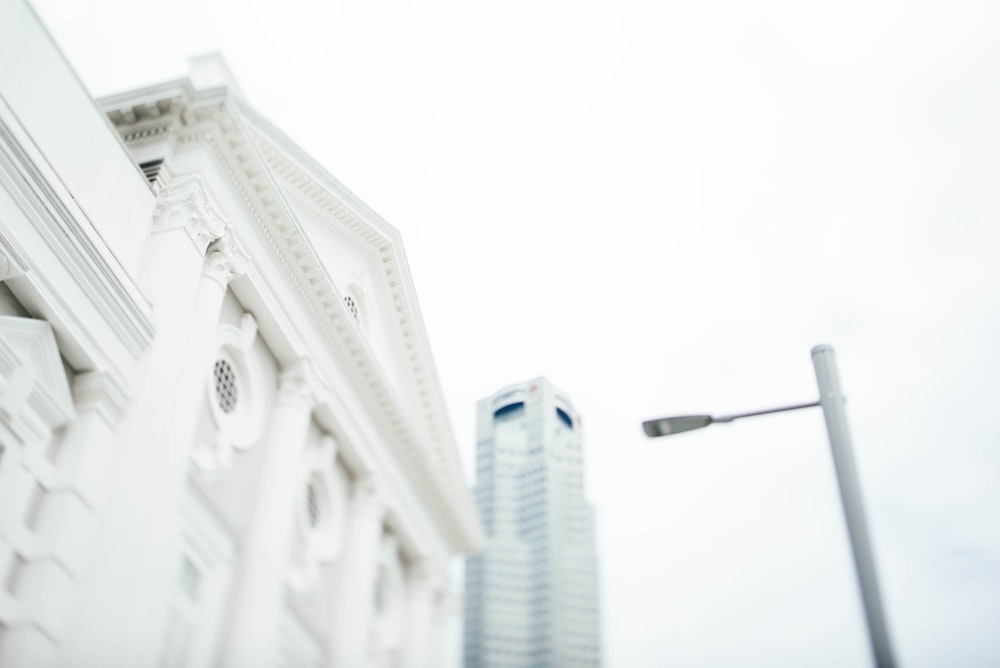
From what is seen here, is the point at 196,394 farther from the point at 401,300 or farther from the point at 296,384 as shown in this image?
the point at 401,300

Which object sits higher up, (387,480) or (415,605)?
(387,480)

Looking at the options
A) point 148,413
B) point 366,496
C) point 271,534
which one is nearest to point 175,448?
point 148,413

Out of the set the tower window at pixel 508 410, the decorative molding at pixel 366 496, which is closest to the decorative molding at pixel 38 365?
the tower window at pixel 508 410

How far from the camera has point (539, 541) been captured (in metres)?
18.4

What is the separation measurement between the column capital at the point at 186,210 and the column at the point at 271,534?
4.32 m

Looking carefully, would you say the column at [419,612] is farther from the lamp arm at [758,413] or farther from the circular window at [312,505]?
the lamp arm at [758,413]

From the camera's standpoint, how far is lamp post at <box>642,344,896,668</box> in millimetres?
6617

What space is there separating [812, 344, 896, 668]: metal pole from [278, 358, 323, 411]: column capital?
13.2m

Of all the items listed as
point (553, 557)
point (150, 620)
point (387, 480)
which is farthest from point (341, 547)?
point (150, 620)

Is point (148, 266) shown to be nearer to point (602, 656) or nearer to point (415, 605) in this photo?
point (602, 656)

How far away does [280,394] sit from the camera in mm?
19469

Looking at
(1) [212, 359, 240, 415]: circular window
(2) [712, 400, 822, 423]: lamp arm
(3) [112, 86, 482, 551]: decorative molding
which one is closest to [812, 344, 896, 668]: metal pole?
(2) [712, 400, 822, 423]: lamp arm

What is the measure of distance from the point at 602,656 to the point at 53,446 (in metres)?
9.78

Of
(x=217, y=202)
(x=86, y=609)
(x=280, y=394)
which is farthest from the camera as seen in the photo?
(x=280, y=394)
